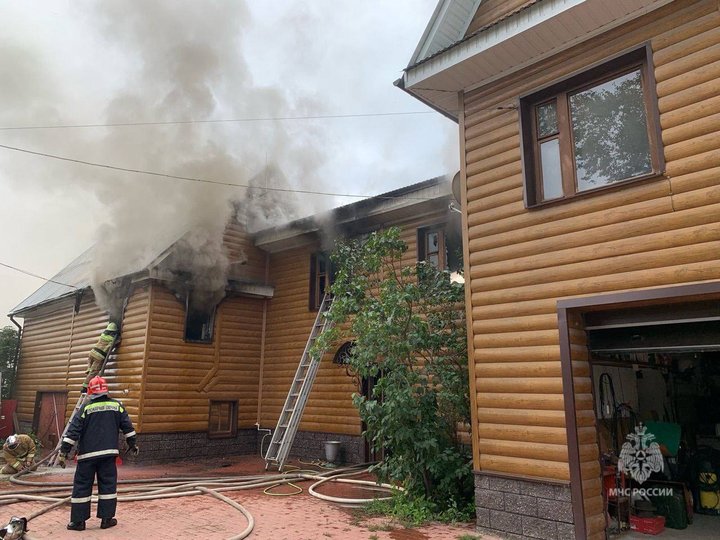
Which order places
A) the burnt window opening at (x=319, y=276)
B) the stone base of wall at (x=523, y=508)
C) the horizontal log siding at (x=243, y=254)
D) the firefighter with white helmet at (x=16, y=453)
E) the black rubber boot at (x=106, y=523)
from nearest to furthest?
the stone base of wall at (x=523, y=508) < the black rubber boot at (x=106, y=523) < the firefighter with white helmet at (x=16, y=453) < the burnt window opening at (x=319, y=276) < the horizontal log siding at (x=243, y=254)

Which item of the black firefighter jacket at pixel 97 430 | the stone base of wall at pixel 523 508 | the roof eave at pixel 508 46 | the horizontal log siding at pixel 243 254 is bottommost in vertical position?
the stone base of wall at pixel 523 508

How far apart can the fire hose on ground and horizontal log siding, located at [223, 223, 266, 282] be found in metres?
5.72

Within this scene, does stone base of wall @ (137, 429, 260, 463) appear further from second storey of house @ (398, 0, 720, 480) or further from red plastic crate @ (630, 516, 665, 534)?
red plastic crate @ (630, 516, 665, 534)

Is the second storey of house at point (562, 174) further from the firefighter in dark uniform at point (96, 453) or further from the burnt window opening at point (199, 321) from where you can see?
the burnt window opening at point (199, 321)

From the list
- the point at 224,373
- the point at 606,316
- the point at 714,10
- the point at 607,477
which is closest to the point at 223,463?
the point at 224,373

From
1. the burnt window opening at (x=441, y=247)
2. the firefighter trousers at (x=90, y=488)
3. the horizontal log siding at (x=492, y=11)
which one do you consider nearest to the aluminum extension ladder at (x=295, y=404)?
the burnt window opening at (x=441, y=247)

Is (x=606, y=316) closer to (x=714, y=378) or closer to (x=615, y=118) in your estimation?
(x=615, y=118)

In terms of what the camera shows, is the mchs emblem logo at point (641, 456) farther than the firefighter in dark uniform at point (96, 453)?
Yes

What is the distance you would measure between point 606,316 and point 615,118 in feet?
7.34

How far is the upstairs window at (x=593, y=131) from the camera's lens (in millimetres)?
5566

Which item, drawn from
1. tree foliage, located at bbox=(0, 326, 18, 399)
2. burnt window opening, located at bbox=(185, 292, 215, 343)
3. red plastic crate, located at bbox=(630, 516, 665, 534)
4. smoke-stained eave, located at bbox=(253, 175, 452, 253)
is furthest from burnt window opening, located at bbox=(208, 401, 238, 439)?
tree foliage, located at bbox=(0, 326, 18, 399)

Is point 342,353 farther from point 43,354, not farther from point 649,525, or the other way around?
point 43,354

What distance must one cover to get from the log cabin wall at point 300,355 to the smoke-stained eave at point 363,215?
0.28 meters

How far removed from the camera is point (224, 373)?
13.1 metres
